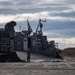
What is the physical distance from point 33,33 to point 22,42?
2623 millimetres

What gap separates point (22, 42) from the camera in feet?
201

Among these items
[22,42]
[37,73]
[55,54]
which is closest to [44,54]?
[55,54]

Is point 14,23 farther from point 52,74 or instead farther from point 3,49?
point 52,74

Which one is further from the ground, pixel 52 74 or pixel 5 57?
pixel 52 74

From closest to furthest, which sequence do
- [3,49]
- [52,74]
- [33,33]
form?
1. [52,74]
2. [3,49]
3. [33,33]

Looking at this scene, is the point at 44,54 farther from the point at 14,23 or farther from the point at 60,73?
the point at 60,73

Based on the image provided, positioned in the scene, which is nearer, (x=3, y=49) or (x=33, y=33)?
(x=3, y=49)

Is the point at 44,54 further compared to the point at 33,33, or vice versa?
the point at 33,33

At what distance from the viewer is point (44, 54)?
5681 centimetres

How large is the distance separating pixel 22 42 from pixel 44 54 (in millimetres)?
6078

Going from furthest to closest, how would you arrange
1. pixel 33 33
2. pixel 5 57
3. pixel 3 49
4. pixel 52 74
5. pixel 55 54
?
pixel 33 33 → pixel 55 54 → pixel 3 49 → pixel 5 57 → pixel 52 74

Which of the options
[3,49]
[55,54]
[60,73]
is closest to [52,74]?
[60,73]

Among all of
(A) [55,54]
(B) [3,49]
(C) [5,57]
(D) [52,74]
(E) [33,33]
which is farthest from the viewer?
(E) [33,33]

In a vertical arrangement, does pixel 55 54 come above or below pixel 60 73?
below
